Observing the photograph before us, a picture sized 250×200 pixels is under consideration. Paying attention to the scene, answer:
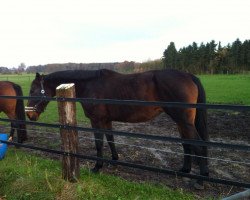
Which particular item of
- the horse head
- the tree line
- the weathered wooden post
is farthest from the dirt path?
the tree line

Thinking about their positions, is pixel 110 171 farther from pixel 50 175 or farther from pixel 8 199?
pixel 8 199

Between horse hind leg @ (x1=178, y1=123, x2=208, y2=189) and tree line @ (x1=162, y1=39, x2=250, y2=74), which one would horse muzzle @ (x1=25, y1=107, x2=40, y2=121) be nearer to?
horse hind leg @ (x1=178, y1=123, x2=208, y2=189)

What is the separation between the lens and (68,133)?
13.9ft

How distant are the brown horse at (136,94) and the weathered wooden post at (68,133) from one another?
1085 millimetres

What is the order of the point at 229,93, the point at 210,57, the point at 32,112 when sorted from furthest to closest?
the point at 210,57, the point at 229,93, the point at 32,112

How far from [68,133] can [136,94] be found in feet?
6.08

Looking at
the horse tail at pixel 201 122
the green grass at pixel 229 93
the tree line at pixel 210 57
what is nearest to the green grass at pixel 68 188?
the horse tail at pixel 201 122

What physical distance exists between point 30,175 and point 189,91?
2935 mm

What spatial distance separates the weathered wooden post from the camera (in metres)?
4.20

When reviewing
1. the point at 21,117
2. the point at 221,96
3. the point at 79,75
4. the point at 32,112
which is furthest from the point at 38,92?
the point at 221,96

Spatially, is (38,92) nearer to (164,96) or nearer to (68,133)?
(68,133)

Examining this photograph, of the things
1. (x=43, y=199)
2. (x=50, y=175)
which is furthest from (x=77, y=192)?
(x=50, y=175)

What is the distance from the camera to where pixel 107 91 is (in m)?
5.95

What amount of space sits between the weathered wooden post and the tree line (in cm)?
6662
